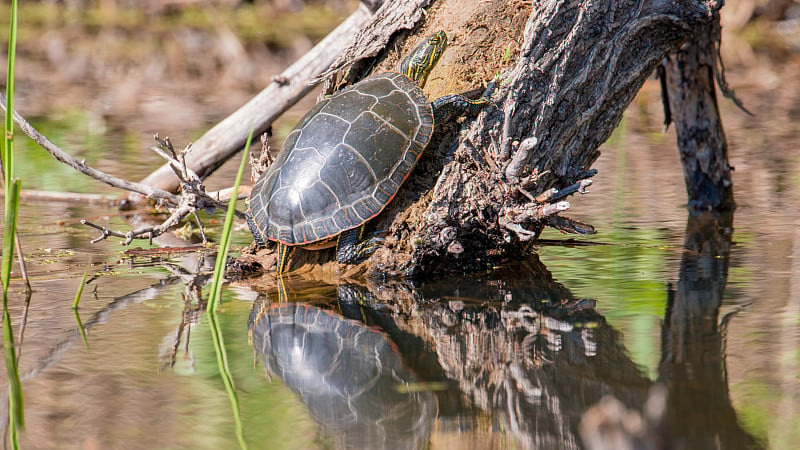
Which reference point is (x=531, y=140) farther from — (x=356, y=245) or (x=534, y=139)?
(x=356, y=245)

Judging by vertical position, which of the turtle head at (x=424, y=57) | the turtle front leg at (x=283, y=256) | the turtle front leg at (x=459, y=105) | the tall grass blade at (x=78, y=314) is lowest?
the tall grass blade at (x=78, y=314)

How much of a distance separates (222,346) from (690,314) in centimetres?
174

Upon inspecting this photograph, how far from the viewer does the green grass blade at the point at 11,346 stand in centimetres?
229

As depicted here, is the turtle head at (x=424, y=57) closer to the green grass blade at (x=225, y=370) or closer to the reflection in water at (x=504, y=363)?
the reflection in water at (x=504, y=363)

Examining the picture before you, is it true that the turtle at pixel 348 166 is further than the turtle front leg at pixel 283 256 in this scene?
No

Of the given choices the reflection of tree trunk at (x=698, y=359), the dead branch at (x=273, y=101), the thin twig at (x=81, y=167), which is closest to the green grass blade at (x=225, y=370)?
the reflection of tree trunk at (x=698, y=359)

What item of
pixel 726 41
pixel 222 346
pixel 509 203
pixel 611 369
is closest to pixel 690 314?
pixel 611 369

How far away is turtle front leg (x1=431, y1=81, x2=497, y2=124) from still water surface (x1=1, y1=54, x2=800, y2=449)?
75cm

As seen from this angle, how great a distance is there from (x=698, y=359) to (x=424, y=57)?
75.8 inches

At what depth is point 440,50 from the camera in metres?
3.83

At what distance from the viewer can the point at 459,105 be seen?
3.61m

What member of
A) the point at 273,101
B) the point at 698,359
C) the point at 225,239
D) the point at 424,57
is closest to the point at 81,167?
the point at 273,101

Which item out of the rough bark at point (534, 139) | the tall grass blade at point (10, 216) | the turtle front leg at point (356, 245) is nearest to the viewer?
the tall grass blade at point (10, 216)

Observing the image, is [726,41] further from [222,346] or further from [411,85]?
[222,346]
